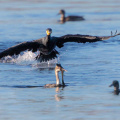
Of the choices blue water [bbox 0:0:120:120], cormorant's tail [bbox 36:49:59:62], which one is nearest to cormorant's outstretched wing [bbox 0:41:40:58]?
cormorant's tail [bbox 36:49:59:62]

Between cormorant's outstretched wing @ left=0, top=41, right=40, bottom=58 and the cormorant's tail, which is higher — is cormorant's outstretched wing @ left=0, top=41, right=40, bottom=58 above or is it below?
above

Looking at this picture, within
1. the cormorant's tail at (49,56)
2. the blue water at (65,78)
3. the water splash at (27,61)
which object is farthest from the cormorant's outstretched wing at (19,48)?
the water splash at (27,61)

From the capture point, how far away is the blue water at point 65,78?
10484 millimetres

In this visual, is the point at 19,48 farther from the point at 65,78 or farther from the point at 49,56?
the point at 65,78

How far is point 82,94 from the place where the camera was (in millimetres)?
11992

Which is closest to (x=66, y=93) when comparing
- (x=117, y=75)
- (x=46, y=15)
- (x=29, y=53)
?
(x=117, y=75)

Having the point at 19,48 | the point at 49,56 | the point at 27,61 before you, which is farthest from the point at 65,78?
the point at 27,61

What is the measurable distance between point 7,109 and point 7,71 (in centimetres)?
453

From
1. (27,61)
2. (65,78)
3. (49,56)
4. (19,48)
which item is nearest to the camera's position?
(65,78)

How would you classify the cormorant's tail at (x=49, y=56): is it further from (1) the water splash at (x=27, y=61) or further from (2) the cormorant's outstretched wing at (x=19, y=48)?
(1) the water splash at (x=27, y=61)

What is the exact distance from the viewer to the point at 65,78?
1402cm

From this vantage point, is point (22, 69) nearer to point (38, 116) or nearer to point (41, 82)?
point (41, 82)

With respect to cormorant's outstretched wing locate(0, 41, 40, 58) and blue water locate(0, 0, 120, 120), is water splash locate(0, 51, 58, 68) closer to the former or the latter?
blue water locate(0, 0, 120, 120)

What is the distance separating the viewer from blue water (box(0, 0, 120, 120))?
10484 mm
